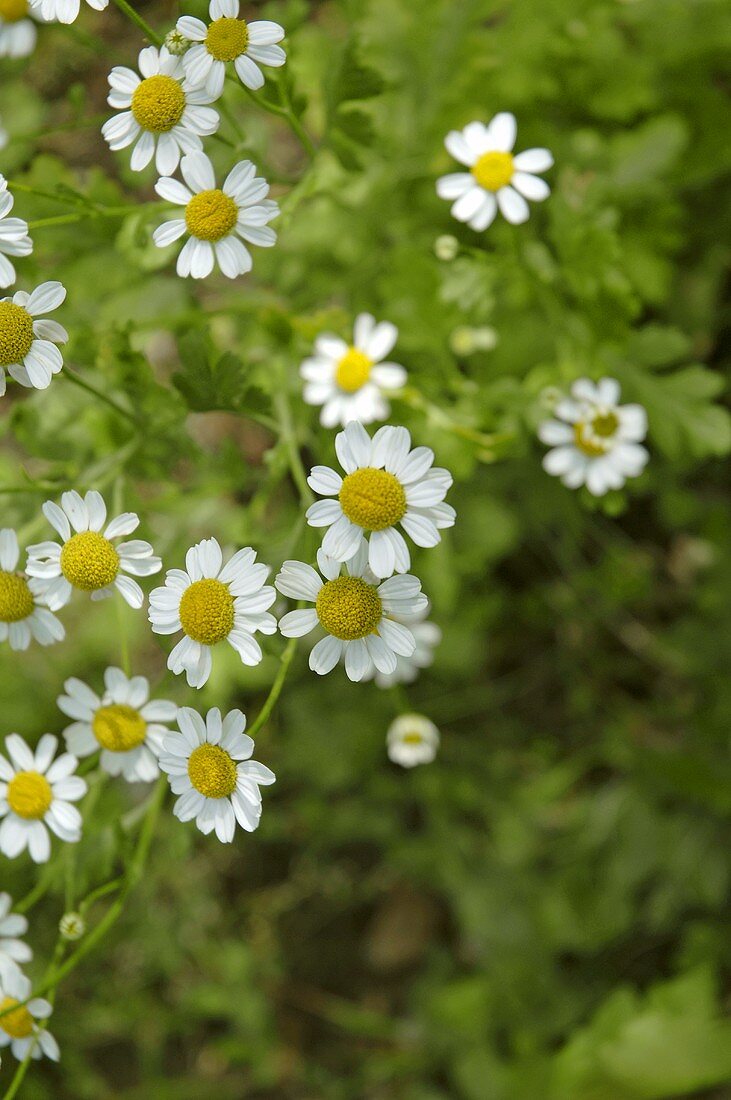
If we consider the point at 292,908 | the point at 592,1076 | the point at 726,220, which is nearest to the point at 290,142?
the point at 726,220

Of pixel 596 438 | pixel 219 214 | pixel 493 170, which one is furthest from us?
pixel 596 438

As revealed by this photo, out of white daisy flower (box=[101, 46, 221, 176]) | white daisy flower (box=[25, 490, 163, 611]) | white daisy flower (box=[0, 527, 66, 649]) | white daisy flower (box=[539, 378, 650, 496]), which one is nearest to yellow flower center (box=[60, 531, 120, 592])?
white daisy flower (box=[25, 490, 163, 611])

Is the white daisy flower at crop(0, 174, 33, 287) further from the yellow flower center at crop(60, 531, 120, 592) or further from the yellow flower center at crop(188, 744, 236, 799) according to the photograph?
the yellow flower center at crop(188, 744, 236, 799)

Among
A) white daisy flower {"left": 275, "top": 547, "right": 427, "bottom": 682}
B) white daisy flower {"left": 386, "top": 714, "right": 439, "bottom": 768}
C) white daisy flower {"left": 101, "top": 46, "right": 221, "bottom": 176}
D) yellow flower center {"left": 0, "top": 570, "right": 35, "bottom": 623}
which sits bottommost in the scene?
white daisy flower {"left": 386, "top": 714, "right": 439, "bottom": 768}

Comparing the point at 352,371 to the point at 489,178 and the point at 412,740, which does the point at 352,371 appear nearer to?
the point at 489,178

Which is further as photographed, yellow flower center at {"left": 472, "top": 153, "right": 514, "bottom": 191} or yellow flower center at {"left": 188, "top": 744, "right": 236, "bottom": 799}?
yellow flower center at {"left": 472, "top": 153, "right": 514, "bottom": 191}

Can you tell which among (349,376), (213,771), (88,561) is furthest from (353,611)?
(349,376)

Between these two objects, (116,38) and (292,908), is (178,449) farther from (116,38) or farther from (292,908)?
(116,38)
